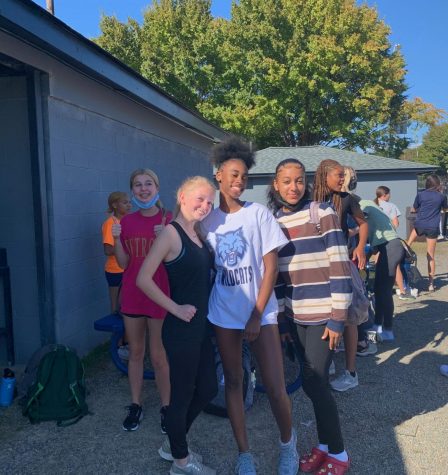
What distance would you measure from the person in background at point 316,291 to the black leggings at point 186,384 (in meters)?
0.59

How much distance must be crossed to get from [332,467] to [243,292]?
4.01ft

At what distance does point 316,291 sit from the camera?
109 inches

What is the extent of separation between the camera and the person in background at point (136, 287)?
3.31 m

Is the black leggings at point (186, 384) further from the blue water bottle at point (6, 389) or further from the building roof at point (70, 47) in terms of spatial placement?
the building roof at point (70, 47)

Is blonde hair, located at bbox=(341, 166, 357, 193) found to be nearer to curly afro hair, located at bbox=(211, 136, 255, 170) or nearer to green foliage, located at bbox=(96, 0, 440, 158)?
curly afro hair, located at bbox=(211, 136, 255, 170)

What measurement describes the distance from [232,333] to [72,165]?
9.45 ft

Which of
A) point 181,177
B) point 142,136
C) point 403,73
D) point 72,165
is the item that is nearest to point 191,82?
point 403,73

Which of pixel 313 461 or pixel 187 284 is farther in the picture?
pixel 313 461

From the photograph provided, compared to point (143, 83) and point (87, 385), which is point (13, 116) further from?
point (87, 385)

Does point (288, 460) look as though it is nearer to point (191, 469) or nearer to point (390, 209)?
point (191, 469)

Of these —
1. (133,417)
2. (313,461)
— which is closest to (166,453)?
(133,417)

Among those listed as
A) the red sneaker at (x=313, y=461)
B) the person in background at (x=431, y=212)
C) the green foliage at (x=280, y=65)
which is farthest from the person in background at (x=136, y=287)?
the green foliage at (x=280, y=65)

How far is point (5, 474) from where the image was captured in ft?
9.51

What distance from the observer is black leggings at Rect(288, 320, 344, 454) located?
2.73 m
